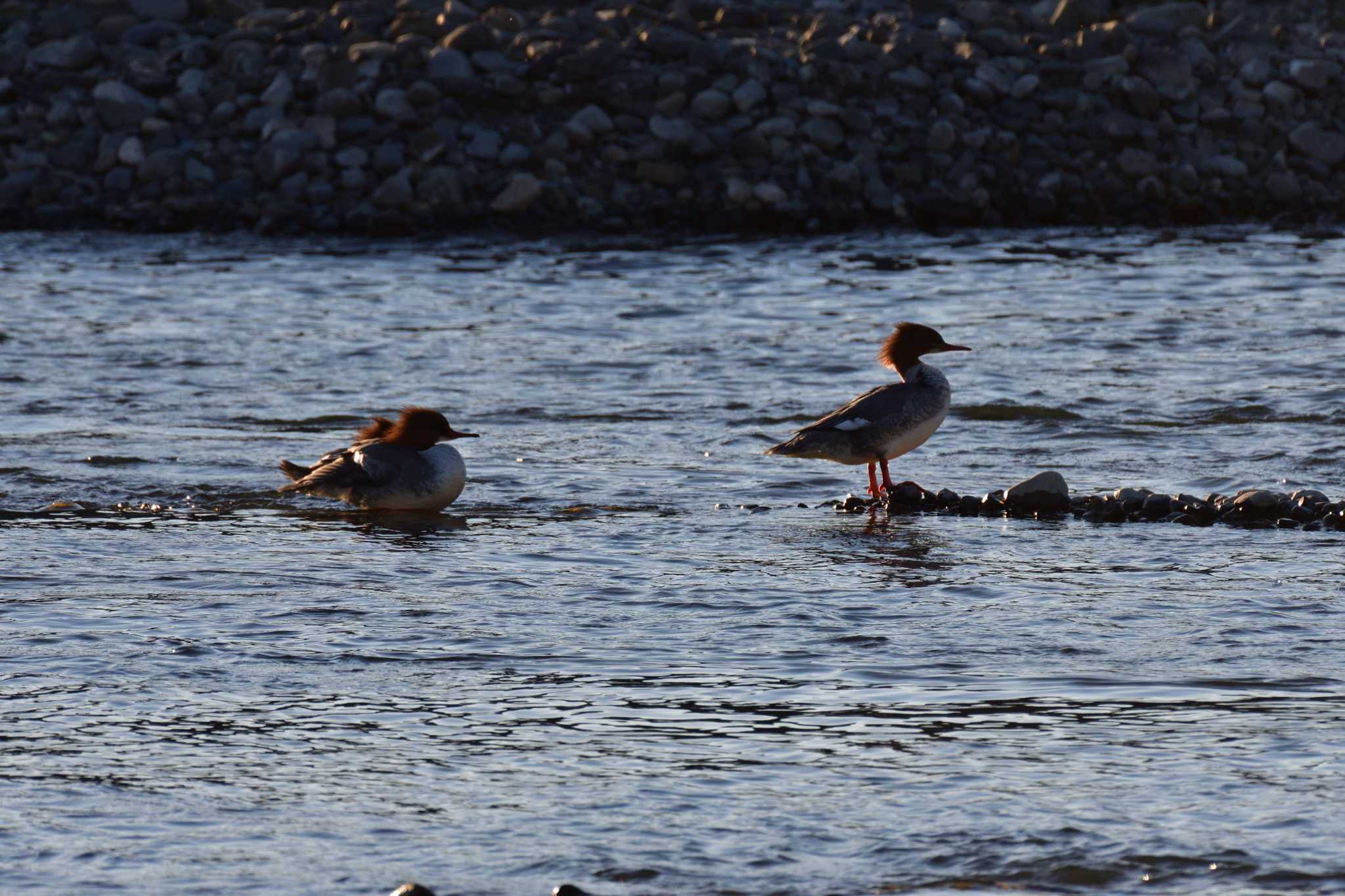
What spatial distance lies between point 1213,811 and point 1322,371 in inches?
332

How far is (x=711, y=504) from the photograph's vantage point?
8.96 metres

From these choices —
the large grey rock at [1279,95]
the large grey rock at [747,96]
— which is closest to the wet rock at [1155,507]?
the large grey rock at [747,96]

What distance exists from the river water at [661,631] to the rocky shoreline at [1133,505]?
0.45 ft

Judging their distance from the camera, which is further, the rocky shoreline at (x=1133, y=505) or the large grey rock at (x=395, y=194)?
the large grey rock at (x=395, y=194)

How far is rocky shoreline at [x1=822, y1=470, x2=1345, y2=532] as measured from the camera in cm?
812

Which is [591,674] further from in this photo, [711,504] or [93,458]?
[93,458]

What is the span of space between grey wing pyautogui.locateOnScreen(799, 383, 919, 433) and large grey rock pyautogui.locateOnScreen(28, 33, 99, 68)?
16.1 m

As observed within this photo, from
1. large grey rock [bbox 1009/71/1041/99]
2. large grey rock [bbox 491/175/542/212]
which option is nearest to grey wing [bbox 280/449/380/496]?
large grey rock [bbox 491/175/542/212]

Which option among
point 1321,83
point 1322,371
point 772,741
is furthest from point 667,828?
point 1321,83

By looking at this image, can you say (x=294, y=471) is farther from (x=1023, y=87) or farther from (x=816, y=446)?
(x=1023, y=87)

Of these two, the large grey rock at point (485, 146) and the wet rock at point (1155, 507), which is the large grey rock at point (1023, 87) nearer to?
the large grey rock at point (485, 146)

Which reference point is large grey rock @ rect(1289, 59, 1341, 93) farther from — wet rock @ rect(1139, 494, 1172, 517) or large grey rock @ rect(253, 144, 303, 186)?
wet rock @ rect(1139, 494, 1172, 517)

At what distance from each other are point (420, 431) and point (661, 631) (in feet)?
10.4

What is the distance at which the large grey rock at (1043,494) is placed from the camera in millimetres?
8531
